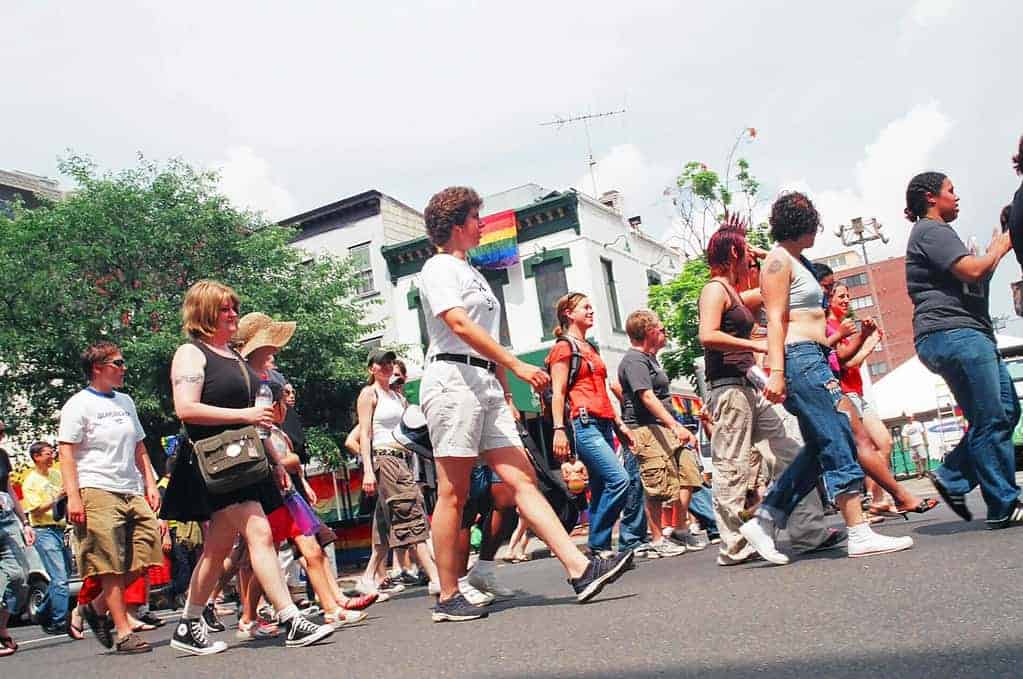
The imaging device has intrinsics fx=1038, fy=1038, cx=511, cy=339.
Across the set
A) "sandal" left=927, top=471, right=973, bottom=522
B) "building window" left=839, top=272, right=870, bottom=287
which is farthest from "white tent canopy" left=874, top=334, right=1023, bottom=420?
"building window" left=839, top=272, right=870, bottom=287

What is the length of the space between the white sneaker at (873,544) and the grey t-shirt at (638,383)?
2.86 meters

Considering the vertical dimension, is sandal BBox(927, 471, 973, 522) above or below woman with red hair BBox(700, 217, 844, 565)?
below

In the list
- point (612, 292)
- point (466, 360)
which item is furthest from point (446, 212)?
point (612, 292)

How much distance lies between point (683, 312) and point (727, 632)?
84.7 ft

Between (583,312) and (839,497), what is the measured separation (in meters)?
2.72

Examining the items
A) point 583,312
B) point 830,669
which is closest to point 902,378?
point 583,312

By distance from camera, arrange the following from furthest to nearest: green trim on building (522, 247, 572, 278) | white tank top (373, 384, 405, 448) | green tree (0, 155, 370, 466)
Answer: green trim on building (522, 247, 572, 278), green tree (0, 155, 370, 466), white tank top (373, 384, 405, 448)

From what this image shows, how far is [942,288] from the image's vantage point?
543cm

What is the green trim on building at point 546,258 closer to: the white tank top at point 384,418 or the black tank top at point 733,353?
the white tank top at point 384,418

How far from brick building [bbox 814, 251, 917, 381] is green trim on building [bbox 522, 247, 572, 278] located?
93.4m

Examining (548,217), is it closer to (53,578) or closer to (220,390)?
(53,578)

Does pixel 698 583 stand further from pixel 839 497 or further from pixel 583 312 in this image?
pixel 583 312

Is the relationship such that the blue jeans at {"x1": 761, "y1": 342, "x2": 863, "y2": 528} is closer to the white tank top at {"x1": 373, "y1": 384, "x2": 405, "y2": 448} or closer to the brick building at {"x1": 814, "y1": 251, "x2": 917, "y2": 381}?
the white tank top at {"x1": 373, "y1": 384, "x2": 405, "y2": 448}

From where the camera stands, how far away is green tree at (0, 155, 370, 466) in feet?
78.7
